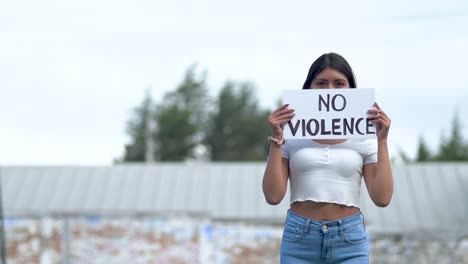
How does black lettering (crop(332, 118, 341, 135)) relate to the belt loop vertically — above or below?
above

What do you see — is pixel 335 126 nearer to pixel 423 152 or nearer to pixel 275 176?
pixel 275 176

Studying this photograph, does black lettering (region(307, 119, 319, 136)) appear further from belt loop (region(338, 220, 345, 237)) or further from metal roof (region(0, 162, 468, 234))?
metal roof (region(0, 162, 468, 234))

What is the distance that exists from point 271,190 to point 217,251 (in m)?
11.9

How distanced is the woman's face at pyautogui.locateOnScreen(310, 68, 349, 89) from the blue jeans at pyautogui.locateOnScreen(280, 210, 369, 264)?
62 cm

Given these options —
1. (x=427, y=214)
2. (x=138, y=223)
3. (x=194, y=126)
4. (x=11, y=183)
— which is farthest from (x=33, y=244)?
(x=194, y=126)

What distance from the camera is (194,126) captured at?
2199 inches

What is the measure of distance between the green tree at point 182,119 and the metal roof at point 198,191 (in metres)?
29.2

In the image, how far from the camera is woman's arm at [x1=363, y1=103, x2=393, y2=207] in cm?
364

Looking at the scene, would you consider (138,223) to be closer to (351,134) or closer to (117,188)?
(117,188)

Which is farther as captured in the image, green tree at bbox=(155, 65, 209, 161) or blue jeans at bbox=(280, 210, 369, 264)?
green tree at bbox=(155, 65, 209, 161)

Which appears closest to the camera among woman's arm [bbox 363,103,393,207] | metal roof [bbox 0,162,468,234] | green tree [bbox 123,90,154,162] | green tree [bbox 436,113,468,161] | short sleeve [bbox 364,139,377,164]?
woman's arm [bbox 363,103,393,207]

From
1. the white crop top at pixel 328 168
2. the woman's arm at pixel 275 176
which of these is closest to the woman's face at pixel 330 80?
the white crop top at pixel 328 168

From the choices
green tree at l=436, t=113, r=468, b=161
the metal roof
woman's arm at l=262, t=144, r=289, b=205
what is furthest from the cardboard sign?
green tree at l=436, t=113, r=468, b=161

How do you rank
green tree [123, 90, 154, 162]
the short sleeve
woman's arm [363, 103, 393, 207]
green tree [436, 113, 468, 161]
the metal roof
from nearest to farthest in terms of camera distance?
woman's arm [363, 103, 393, 207] → the short sleeve → the metal roof → green tree [436, 113, 468, 161] → green tree [123, 90, 154, 162]
